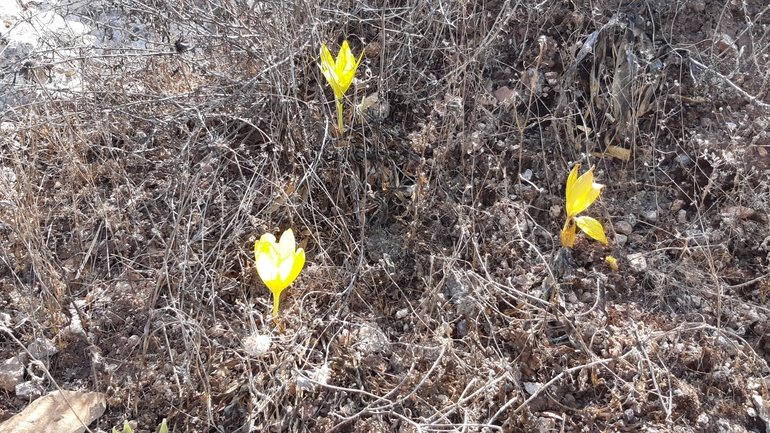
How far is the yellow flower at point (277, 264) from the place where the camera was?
129cm

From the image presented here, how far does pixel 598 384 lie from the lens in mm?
1315

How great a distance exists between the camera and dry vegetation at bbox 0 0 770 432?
1316 millimetres

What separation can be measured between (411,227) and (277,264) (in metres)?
0.44

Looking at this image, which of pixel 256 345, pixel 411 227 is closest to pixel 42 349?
pixel 256 345

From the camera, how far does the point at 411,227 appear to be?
5.24 ft

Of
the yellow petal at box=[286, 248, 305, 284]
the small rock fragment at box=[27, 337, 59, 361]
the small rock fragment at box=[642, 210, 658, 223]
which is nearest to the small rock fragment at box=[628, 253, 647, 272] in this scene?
the small rock fragment at box=[642, 210, 658, 223]

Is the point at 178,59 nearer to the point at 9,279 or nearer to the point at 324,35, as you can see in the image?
the point at 324,35

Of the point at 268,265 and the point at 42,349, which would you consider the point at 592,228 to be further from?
the point at 42,349

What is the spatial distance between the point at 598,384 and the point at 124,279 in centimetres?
123

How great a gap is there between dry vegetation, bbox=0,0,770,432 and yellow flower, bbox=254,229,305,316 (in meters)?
0.15

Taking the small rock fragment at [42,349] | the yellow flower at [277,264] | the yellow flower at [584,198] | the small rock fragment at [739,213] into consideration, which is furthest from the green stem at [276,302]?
the small rock fragment at [739,213]

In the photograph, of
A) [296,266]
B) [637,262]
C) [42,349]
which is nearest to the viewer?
[296,266]

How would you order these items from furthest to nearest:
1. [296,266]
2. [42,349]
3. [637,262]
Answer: [637,262] → [42,349] → [296,266]

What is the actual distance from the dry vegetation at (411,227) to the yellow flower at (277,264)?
5.8 inches
